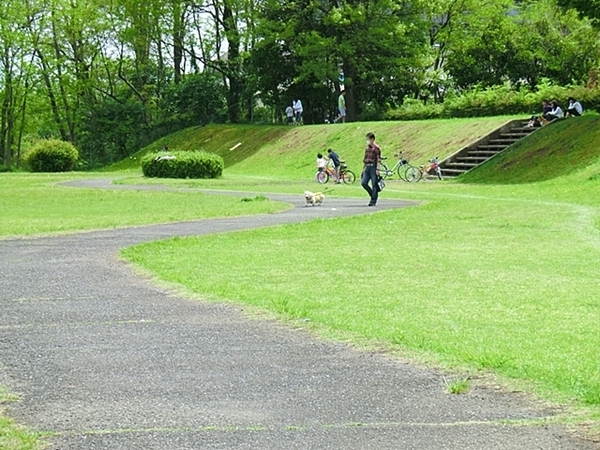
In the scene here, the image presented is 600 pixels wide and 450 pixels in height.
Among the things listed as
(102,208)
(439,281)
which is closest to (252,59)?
(102,208)

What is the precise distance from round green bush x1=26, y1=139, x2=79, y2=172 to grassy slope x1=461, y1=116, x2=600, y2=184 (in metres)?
27.9

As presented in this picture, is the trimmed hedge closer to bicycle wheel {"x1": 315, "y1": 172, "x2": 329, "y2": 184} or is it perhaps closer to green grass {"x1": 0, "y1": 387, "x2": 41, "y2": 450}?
bicycle wheel {"x1": 315, "y1": 172, "x2": 329, "y2": 184}

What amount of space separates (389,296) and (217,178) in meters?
31.3

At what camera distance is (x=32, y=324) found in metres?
8.58

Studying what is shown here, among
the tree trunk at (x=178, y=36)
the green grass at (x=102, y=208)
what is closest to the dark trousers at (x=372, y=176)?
the green grass at (x=102, y=208)

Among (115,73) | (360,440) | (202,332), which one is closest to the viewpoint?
(360,440)

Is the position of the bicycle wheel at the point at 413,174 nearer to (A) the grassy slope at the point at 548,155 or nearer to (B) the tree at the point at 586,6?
(A) the grassy slope at the point at 548,155

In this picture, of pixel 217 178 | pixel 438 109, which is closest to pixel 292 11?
pixel 438 109

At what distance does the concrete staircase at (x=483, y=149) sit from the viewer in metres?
35.5

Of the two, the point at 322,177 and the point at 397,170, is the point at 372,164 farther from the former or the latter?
the point at 397,170

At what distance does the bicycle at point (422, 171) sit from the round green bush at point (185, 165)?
30.4 ft

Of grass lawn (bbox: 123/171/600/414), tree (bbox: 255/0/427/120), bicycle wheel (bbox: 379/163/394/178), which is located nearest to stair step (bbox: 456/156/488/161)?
bicycle wheel (bbox: 379/163/394/178)

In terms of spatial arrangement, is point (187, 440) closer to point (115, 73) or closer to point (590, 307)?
point (590, 307)

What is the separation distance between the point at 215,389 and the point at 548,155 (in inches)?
1082
